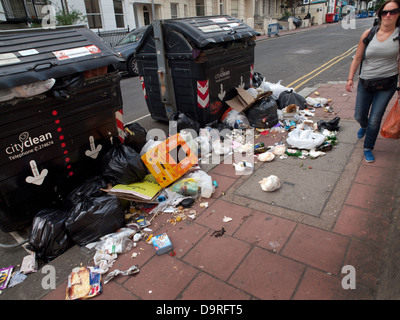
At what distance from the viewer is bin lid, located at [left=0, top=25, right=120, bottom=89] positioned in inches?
105

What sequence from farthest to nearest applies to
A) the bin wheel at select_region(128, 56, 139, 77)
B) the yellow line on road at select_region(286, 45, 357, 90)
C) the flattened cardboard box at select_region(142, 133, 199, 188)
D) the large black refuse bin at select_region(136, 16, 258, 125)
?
1. the bin wheel at select_region(128, 56, 139, 77)
2. the yellow line on road at select_region(286, 45, 357, 90)
3. the large black refuse bin at select_region(136, 16, 258, 125)
4. the flattened cardboard box at select_region(142, 133, 199, 188)

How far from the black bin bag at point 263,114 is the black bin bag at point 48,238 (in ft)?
11.6

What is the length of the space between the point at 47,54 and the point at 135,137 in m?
1.50

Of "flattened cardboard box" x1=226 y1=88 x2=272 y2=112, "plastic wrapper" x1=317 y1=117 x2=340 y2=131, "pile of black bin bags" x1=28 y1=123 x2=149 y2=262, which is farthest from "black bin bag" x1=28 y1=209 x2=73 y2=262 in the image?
"plastic wrapper" x1=317 y1=117 x2=340 y2=131

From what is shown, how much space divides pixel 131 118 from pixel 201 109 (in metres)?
2.15

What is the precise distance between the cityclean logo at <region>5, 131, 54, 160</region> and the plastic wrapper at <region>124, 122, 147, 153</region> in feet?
3.87

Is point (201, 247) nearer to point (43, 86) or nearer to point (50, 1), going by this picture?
point (43, 86)

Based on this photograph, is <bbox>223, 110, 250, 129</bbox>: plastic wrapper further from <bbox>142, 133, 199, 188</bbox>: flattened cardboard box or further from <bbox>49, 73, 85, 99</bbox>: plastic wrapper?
<bbox>49, 73, 85, 99</bbox>: plastic wrapper

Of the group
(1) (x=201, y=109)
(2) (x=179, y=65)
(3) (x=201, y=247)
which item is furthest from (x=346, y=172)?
(2) (x=179, y=65)

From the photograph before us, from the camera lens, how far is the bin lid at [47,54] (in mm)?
2670

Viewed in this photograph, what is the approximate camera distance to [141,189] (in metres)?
3.35

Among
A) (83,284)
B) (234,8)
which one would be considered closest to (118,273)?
(83,284)

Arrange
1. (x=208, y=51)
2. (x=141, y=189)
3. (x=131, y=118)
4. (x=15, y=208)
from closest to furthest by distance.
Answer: (x=15, y=208), (x=141, y=189), (x=208, y=51), (x=131, y=118)

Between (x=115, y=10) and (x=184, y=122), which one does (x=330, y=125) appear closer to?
(x=184, y=122)
